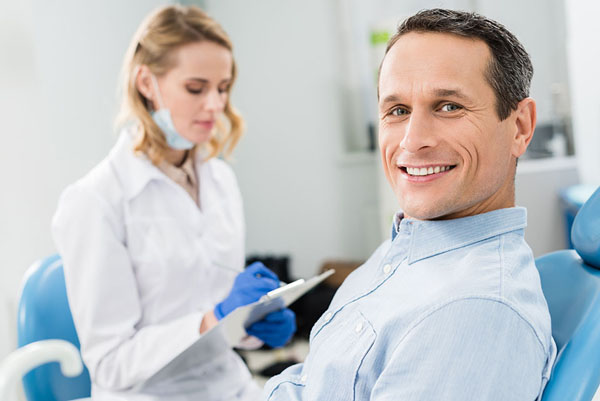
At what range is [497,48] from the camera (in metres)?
0.81

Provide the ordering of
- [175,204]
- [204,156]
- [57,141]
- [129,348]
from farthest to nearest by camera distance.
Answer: [57,141] → [204,156] → [175,204] → [129,348]

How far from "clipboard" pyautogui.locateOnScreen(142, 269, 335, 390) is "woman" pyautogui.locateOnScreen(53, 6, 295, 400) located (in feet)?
0.05

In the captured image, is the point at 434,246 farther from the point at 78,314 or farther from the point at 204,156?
the point at 204,156

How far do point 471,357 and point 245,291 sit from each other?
66cm

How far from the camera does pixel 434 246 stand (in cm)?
83

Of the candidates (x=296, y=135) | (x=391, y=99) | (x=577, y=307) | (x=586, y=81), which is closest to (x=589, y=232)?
(x=577, y=307)

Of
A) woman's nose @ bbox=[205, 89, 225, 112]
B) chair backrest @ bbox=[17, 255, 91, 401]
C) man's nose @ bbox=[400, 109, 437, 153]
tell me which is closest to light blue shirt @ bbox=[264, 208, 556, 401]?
man's nose @ bbox=[400, 109, 437, 153]

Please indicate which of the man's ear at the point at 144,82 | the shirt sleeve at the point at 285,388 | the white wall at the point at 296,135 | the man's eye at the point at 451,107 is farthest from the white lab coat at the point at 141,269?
the white wall at the point at 296,135

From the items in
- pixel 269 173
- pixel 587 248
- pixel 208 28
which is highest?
pixel 208 28

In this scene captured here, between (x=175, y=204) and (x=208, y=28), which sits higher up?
(x=208, y=28)

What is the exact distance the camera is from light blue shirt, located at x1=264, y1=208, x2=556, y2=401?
2.11 ft

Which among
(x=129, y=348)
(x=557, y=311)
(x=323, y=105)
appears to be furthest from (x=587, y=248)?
(x=323, y=105)

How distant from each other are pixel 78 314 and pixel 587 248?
0.98 meters

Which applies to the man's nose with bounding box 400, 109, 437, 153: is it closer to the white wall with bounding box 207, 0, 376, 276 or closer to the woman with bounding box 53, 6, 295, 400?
the woman with bounding box 53, 6, 295, 400
